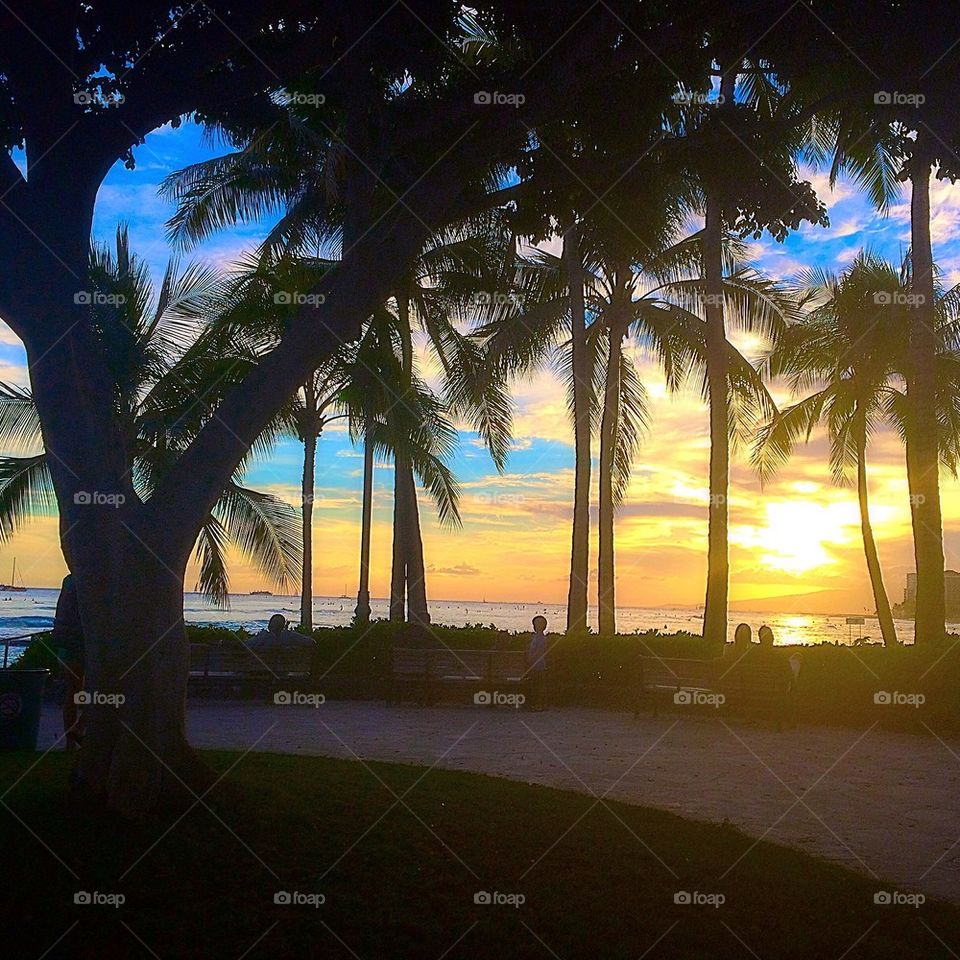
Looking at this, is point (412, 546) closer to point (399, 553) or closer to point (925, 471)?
point (399, 553)

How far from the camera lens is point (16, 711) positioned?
9508 millimetres

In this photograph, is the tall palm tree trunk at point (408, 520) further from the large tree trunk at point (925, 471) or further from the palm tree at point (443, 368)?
the large tree trunk at point (925, 471)

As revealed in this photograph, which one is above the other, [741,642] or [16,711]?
[741,642]

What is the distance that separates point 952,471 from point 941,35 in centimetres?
2709

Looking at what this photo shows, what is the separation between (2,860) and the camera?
524cm

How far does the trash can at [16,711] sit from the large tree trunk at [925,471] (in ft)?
45.0

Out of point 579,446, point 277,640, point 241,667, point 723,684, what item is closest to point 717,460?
point 579,446

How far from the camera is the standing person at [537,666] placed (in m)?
15.4

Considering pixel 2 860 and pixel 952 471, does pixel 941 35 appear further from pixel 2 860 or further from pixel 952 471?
pixel 952 471

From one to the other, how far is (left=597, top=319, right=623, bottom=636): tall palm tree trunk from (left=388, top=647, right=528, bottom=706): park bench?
752cm

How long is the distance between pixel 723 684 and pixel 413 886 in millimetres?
10293

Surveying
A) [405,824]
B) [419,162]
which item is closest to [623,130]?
[419,162]

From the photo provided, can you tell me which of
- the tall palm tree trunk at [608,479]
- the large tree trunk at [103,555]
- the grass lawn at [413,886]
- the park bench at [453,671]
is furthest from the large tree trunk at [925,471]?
the large tree trunk at [103,555]

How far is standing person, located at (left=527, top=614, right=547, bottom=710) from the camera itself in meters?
15.4
